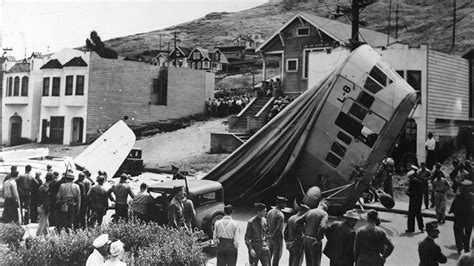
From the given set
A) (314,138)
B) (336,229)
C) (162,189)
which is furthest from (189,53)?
(336,229)

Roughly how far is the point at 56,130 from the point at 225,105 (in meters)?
10.5

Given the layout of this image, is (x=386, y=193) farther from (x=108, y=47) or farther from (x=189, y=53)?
(x=189, y=53)

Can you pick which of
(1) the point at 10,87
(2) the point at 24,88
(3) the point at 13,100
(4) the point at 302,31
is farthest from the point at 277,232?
(4) the point at 302,31

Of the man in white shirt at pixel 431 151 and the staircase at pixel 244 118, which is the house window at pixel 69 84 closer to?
the staircase at pixel 244 118

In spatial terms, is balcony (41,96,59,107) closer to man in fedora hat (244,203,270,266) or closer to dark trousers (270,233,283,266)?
man in fedora hat (244,203,270,266)

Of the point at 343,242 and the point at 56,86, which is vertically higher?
the point at 56,86

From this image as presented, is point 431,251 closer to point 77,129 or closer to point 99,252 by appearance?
point 99,252

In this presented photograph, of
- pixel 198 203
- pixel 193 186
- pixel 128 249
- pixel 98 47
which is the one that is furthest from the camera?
pixel 98 47

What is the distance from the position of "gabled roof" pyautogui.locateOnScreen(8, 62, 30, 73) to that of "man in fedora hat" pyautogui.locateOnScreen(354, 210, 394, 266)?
20774mm

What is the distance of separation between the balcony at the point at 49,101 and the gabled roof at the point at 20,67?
345 centimetres

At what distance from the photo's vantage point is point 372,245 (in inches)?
236

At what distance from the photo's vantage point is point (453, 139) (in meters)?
15.2

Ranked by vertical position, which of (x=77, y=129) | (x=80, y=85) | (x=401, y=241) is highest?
(x=80, y=85)

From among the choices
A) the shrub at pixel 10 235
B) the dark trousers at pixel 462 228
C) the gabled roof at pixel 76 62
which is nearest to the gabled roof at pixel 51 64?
the gabled roof at pixel 76 62
